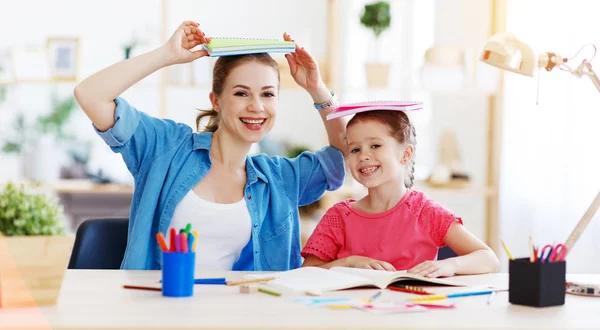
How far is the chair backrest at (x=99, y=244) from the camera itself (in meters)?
2.23

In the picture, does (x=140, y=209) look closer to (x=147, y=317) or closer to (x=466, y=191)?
(x=147, y=317)

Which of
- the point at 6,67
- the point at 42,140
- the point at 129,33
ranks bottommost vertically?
the point at 42,140

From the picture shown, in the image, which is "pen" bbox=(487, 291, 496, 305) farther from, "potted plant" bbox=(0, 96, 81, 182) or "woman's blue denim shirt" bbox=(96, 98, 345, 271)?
"potted plant" bbox=(0, 96, 81, 182)

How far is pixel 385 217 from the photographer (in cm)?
217

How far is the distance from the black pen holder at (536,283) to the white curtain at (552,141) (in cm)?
213

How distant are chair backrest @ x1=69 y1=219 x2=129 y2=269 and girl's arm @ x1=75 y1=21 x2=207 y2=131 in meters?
0.31

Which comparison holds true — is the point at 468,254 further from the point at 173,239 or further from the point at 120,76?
the point at 120,76

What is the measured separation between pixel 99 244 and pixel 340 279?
87 cm

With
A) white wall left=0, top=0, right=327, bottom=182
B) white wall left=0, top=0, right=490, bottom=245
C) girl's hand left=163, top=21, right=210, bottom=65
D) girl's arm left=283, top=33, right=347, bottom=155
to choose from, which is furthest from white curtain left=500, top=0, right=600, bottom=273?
girl's hand left=163, top=21, right=210, bottom=65

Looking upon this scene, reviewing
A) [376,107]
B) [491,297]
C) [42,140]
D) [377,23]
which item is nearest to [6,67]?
[42,140]

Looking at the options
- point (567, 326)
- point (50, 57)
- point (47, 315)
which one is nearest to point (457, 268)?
point (567, 326)

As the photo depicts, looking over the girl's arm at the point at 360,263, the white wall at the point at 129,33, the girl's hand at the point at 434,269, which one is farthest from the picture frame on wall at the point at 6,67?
the girl's hand at the point at 434,269

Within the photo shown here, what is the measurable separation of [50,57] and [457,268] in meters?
3.51

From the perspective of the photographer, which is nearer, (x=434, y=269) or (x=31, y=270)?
(x=31, y=270)
